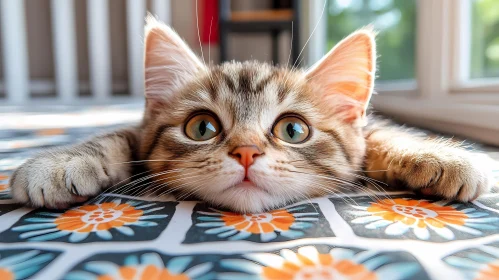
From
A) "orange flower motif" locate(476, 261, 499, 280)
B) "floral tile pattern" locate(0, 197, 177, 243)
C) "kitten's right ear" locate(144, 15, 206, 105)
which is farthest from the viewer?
"kitten's right ear" locate(144, 15, 206, 105)

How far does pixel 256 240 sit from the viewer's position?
53cm

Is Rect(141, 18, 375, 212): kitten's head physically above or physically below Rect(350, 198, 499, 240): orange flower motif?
above

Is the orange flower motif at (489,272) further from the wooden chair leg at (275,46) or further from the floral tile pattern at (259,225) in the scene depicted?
the wooden chair leg at (275,46)

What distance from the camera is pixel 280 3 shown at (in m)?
3.06

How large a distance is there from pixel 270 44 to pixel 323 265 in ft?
9.99

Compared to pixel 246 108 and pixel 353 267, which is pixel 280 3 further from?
pixel 353 267

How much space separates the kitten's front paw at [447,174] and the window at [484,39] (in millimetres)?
1034

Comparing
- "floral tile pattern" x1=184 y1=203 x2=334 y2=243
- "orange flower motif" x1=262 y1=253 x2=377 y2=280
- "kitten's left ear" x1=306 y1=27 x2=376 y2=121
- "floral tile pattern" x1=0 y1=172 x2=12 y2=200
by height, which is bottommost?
"orange flower motif" x1=262 y1=253 x2=377 y2=280

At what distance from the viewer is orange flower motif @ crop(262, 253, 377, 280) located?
44cm

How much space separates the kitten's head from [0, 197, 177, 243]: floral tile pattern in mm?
85

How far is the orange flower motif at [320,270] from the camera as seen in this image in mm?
438

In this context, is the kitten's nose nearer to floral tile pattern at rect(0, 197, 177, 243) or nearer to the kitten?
the kitten

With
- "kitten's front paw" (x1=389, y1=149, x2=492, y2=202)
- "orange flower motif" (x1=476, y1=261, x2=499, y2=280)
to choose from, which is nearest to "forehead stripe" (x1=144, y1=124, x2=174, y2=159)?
"kitten's front paw" (x1=389, y1=149, x2=492, y2=202)

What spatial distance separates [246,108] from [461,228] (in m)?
0.39
